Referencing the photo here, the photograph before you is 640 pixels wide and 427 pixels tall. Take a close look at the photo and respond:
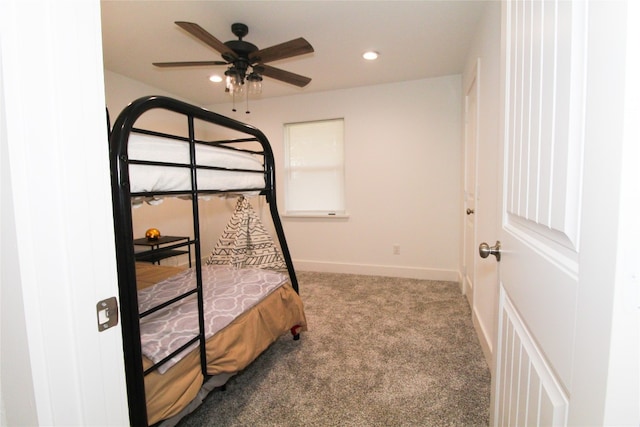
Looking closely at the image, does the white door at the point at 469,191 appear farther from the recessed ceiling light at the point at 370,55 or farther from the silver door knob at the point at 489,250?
the silver door knob at the point at 489,250

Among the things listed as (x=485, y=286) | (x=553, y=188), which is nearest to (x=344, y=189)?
(x=485, y=286)

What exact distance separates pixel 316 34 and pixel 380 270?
2.64 meters

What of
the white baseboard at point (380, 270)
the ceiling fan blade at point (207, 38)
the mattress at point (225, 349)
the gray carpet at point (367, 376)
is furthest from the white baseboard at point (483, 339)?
the ceiling fan blade at point (207, 38)

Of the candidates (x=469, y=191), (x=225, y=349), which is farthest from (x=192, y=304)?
(x=469, y=191)

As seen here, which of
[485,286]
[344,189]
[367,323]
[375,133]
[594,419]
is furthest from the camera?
[344,189]

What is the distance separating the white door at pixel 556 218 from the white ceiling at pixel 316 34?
1.61m

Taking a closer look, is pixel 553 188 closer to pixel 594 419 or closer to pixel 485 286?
pixel 594 419

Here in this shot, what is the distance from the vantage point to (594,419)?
0.35 metres

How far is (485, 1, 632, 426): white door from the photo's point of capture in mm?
354

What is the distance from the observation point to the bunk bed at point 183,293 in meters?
0.96

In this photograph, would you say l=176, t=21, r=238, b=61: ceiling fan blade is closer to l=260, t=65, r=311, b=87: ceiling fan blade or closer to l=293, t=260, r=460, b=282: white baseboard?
l=260, t=65, r=311, b=87: ceiling fan blade

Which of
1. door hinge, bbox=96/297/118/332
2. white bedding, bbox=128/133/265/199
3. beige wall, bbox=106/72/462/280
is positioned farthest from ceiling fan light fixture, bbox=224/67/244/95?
door hinge, bbox=96/297/118/332

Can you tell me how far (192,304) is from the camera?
145 cm

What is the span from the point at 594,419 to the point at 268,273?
1774 millimetres
